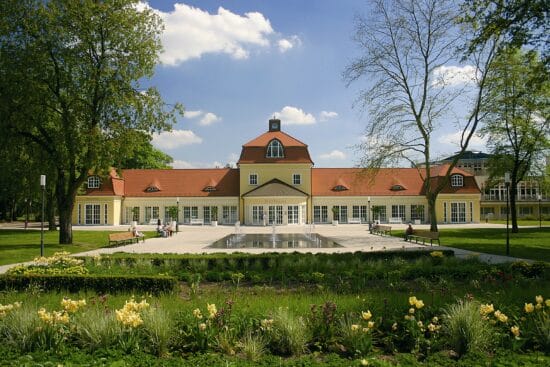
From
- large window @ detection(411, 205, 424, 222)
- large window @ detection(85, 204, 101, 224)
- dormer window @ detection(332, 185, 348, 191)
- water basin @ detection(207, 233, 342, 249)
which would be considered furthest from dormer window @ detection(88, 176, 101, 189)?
large window @ detection(411, 205, 424, 222)

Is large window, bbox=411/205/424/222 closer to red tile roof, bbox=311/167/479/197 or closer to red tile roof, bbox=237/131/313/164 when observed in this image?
red tile roof, bbox=311/167/479/197

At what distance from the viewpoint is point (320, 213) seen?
5066 centimetres

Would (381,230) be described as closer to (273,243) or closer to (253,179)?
(273,243)

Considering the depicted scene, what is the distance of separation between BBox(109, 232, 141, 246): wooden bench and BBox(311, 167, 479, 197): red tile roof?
2799 cm

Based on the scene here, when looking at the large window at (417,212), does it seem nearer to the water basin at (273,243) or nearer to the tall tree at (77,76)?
the water basin at (273,243)

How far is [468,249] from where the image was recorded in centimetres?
2080

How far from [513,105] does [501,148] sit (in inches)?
188

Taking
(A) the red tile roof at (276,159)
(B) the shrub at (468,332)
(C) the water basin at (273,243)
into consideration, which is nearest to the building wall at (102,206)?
(A) the red tile roof at (276,159)

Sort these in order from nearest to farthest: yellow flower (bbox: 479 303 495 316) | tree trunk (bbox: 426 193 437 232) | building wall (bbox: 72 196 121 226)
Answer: yellow flower (bbox: 479 303 495 316) < tree trunk (bbox: 426 193 437 232) < building wall (bbox: 72 196 121 226)

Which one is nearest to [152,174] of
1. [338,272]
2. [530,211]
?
[338,272]

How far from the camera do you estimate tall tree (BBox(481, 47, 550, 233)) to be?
3044 centimetres

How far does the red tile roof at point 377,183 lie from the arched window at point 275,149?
553cm

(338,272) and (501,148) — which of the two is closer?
(338,272)

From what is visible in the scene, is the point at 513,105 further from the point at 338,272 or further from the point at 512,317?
the point at 512,317
